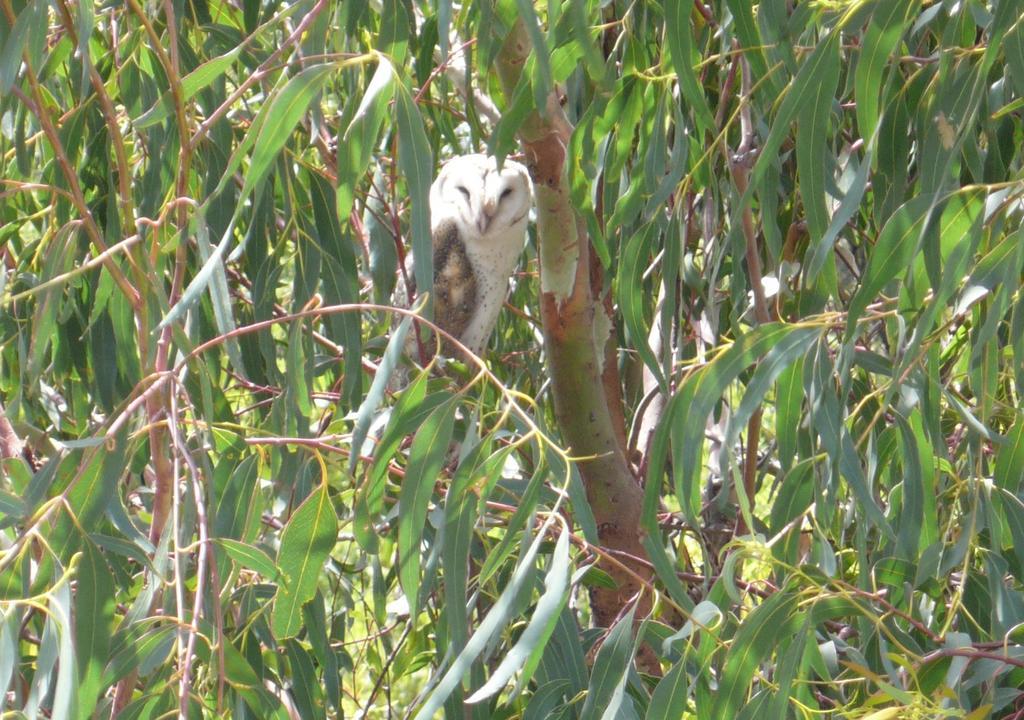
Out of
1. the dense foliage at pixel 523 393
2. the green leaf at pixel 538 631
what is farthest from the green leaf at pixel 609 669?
the green leaf at pixel 538 631

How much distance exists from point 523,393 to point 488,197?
3.26 ft

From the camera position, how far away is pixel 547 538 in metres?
1.46

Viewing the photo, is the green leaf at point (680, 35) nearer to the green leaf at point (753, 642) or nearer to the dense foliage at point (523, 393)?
the dense foliage at point (523, 393)

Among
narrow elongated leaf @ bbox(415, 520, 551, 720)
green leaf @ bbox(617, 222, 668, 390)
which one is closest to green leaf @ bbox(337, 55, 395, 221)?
narrow elongated leaf @ bbox(415, 520, 551, 720)

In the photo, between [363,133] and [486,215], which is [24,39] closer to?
[363,133]

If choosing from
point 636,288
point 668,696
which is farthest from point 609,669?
point 636,288

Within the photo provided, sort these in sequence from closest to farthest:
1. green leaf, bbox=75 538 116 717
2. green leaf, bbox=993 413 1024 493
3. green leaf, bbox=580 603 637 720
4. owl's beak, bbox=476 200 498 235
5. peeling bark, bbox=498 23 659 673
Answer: green leaf, bbox=75 538 116 717 → green leaf, bbox=580 603 637 720 → green leaf, bbox=993 413 1024 493 → peeling bark, bbox=498 23 659 673 → owl's beak, bbox=476 200 498 235

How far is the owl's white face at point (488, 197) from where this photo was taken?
2.20 m

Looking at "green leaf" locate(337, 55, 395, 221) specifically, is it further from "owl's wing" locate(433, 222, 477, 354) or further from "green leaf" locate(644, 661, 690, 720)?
"owl's wing" locate(433, 222, 477, 354)

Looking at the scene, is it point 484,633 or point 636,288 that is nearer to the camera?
point 484,633

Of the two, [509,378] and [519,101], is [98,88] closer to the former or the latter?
[519,101]

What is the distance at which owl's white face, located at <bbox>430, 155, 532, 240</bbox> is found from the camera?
2199 millimetres

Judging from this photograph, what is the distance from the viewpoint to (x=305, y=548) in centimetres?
104

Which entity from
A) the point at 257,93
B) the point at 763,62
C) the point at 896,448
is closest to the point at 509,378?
the point at 257,93
